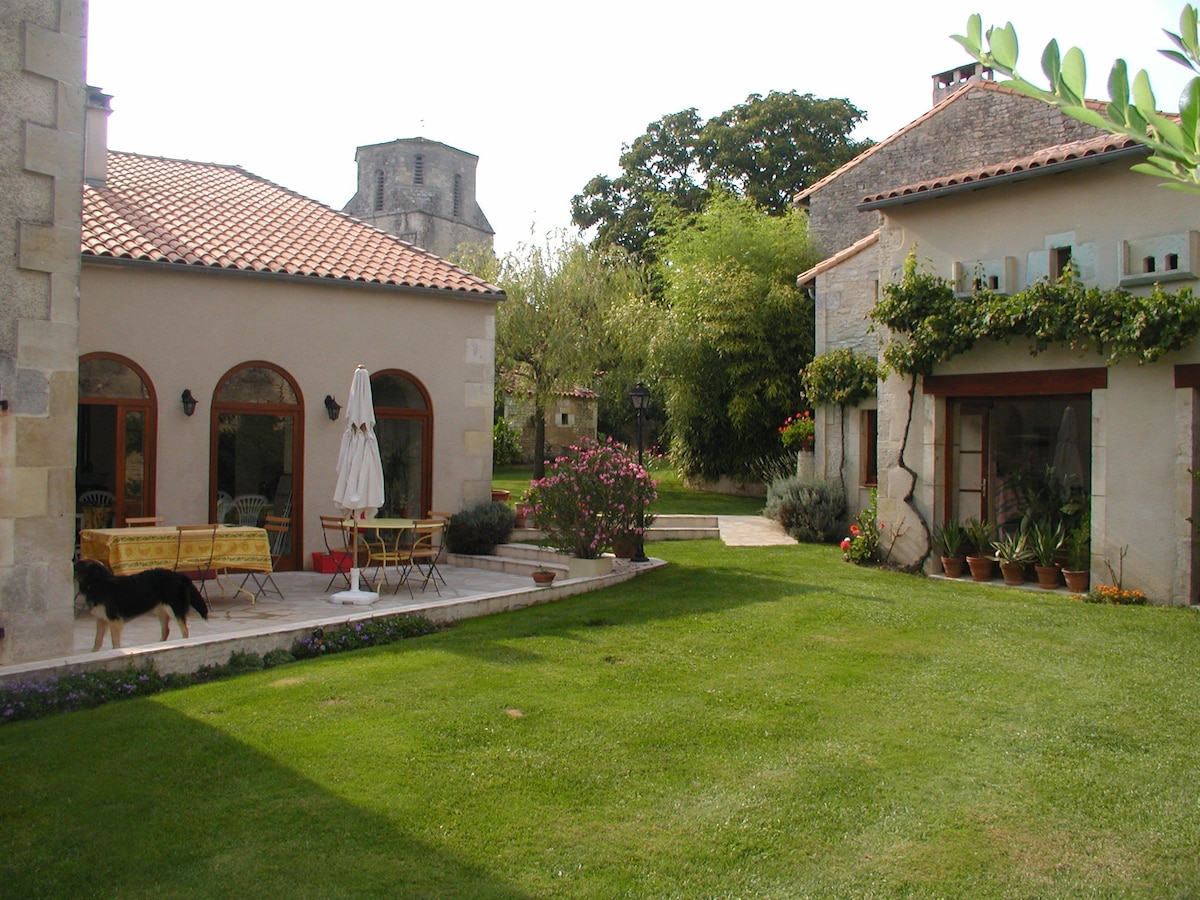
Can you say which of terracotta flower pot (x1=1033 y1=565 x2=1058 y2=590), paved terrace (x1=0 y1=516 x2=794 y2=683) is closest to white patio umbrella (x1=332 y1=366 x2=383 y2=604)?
paved terrace (x1=0 y1=516 x2=794 y2=683)

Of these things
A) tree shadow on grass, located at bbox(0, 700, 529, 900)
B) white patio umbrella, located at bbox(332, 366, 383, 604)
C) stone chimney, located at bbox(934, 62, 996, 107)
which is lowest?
tree shadow on grass, located at bbox(0, 700, 529, 900)

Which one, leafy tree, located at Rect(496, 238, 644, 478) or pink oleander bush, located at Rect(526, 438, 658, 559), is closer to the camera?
pink oleander bush, located at Rect(526, 438, 658, 559)

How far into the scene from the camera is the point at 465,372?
14703 millimetres

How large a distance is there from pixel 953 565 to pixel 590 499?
473 cm

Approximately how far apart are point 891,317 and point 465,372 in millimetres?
6236

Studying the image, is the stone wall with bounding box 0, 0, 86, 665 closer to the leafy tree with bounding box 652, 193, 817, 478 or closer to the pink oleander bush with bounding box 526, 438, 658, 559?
the pink oleander bush with bounding box 526, 438, 658, 559

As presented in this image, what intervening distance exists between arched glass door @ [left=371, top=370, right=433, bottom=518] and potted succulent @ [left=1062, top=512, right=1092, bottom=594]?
339 inches

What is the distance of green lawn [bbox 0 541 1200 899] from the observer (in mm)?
4250

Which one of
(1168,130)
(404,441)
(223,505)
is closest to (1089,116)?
(1168,130)

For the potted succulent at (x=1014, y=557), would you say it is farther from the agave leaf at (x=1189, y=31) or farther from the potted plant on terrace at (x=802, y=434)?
the agave leaf at (x=1189, y=31)

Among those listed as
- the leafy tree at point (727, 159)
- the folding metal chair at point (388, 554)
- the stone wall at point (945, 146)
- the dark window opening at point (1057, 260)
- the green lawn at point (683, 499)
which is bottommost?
the folding metal chair at point (388, 554)

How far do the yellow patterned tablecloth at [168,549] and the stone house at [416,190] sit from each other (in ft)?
139

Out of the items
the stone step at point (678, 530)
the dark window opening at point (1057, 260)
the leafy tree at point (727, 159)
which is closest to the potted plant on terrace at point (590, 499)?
the stone step at point (678, 530)

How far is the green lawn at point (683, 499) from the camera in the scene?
20638 millimetres
